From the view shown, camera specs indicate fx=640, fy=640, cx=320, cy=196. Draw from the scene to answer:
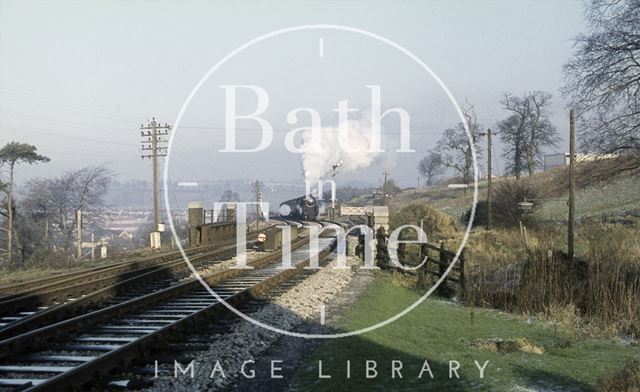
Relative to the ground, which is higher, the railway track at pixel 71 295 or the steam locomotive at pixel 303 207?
the steam locomotive at pixel 303 207

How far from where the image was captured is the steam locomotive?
56750mm

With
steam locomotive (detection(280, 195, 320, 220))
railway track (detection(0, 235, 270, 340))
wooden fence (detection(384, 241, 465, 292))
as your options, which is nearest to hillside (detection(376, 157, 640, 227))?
steam locomotive (detection(280, 195, 320, 220))

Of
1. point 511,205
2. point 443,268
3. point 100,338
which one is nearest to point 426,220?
point 511,205

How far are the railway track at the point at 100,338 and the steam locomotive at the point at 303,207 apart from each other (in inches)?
1672

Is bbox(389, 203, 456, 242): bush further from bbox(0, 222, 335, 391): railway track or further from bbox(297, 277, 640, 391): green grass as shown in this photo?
bbox(297, 277, 640, 391): green grass

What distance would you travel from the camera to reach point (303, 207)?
5800 cm

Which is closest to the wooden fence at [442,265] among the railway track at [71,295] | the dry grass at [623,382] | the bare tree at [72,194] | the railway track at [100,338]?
the railway track at [100,338]

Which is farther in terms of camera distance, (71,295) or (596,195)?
(596,195)

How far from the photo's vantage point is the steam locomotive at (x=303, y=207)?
5675cm

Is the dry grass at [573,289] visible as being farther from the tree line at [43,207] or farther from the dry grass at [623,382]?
the tree line at [43,207]

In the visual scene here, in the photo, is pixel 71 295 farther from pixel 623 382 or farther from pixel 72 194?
pixel 72 194

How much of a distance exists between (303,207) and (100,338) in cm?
4919

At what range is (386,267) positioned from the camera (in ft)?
65.3

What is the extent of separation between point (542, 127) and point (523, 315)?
73507 mm
